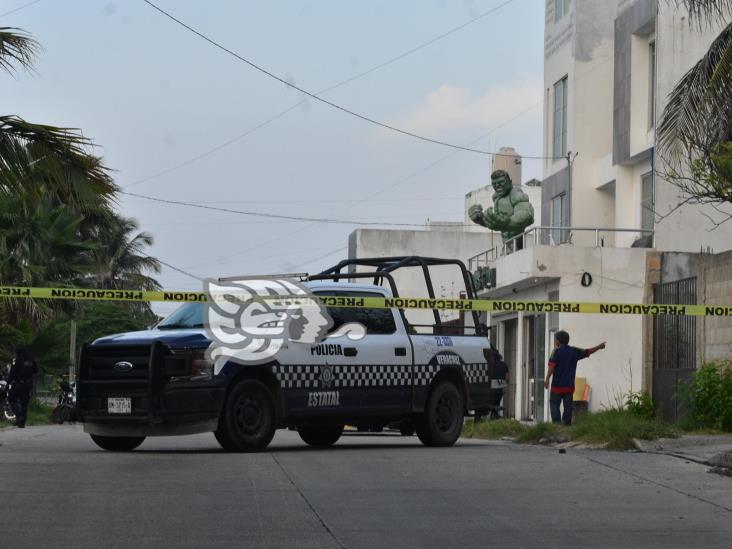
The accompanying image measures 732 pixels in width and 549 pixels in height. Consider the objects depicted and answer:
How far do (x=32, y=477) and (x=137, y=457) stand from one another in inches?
102

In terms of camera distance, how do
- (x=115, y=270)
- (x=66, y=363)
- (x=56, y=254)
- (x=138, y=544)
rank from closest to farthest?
1. (x=138, y=544)
2. (x=66, y=363)
3. (x=56, y=254)
4. (x=115, y=270)

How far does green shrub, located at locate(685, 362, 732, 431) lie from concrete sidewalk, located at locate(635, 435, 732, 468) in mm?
1858

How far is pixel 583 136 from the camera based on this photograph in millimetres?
33938

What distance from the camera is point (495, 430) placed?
72.4 feet

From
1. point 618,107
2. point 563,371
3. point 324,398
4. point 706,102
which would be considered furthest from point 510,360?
point 324,398

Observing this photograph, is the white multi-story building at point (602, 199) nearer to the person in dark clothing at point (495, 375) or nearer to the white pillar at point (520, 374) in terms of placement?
the white pillar at point (520, 374)

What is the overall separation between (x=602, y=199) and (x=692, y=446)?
1880cm

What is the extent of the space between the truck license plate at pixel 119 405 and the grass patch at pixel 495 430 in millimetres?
7677

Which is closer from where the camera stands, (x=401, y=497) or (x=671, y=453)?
(x=401, y=497)

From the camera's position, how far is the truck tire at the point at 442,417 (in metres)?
16.6


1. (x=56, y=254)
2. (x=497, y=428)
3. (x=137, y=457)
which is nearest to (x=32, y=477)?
(x=137, y=457)

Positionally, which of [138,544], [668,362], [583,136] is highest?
[583,136]

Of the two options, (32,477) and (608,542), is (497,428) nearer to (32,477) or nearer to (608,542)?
(32,477)

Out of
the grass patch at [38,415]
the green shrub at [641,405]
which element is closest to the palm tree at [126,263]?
the grass patch at [38,415]
